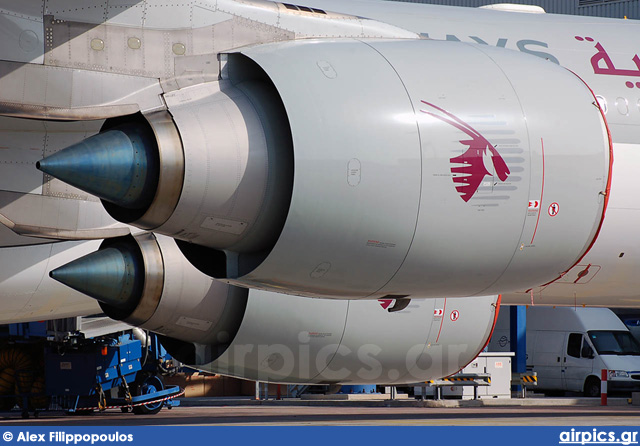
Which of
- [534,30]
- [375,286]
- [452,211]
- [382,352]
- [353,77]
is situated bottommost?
[382,352]

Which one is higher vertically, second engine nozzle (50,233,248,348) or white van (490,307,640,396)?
second engine nozzle (50,233,248,348)

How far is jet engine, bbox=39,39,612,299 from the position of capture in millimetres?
7809

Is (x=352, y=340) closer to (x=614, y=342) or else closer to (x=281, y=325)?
(x=281, y=325)

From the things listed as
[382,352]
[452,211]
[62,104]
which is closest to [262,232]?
[452,211]

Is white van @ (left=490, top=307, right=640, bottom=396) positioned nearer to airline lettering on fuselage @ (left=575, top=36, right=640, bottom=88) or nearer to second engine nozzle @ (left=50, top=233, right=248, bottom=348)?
airline lettering on fuselage @ (left=575, top=36, right=640, bottom=88)

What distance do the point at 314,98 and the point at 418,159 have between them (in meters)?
0.97

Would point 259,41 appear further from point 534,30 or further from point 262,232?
point 534,30

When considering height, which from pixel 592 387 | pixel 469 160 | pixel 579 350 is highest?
pixel 469 160

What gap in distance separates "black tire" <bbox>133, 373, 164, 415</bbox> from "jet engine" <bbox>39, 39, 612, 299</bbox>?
47.1 feet

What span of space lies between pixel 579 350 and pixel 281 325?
63.7 feet

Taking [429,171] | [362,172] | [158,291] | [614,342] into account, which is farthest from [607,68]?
[614,342]

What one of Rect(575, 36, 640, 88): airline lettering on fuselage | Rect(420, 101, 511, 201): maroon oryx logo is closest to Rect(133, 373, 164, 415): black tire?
Rect(575, 36, 640, 88): airline lettering on fuselage

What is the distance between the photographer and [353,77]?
8.23 metres

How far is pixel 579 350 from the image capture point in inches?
1120
